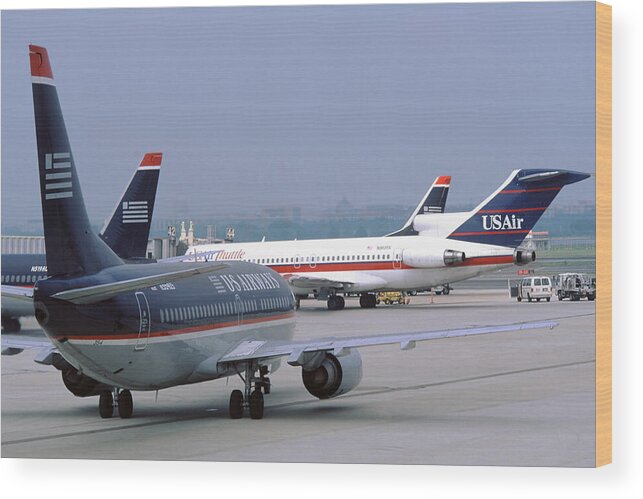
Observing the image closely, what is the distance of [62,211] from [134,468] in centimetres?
501

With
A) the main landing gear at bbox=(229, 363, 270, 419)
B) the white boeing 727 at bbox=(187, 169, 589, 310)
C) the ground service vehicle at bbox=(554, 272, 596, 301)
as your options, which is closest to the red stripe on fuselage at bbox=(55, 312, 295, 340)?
the white boeing 727 at bbox=(187, 169, 589, 310)

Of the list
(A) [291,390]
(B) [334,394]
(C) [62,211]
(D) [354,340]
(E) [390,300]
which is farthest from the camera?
(E) [390,300]

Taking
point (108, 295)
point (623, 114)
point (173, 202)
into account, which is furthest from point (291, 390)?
point (623, 114)

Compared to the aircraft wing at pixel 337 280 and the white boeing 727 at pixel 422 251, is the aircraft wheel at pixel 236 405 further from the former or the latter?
→ the aircraft wing at pixel 337 280

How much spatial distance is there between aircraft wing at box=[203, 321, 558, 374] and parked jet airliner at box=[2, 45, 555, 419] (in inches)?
1.0

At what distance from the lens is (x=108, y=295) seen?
22.7 m

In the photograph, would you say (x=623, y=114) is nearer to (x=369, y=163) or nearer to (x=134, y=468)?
(x=369, y=163)

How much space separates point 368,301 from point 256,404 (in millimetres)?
15070

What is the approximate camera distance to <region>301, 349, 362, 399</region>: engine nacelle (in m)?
25.9

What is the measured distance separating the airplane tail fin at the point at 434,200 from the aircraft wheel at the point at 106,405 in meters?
7.20

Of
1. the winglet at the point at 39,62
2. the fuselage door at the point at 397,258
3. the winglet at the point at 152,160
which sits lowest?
the fuselage door at the point at 397,258

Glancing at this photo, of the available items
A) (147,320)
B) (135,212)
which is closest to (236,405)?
(147,320)

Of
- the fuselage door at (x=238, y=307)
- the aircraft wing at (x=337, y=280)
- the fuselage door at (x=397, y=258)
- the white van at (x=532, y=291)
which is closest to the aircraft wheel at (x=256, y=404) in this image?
the fuselage door at (x=238, y=307)

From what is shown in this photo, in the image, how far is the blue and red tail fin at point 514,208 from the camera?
81.8 ft
